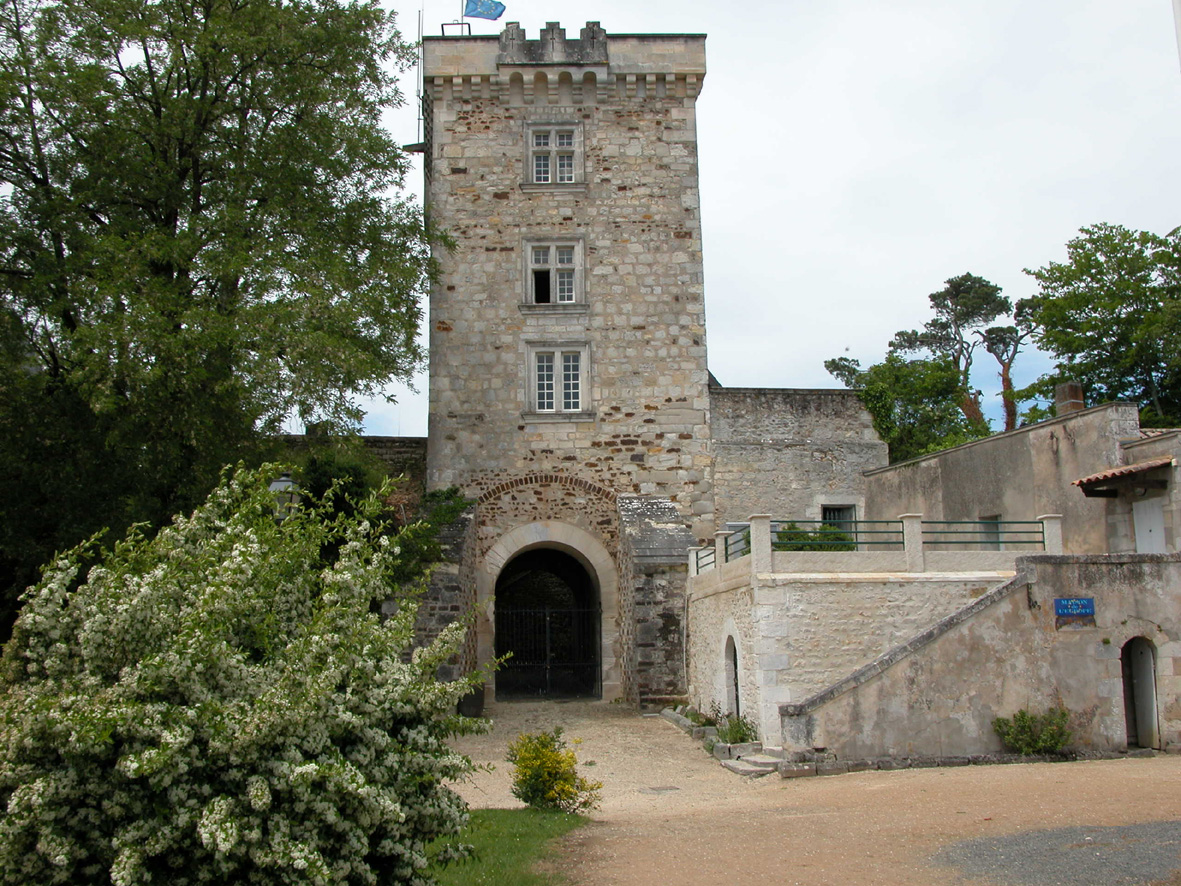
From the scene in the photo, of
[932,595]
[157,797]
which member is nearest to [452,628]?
[157,797]

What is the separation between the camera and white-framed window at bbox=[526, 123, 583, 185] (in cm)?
2020

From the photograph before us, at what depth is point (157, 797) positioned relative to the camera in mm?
4734

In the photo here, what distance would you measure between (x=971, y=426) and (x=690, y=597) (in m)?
20.2

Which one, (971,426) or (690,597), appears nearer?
(690,597)

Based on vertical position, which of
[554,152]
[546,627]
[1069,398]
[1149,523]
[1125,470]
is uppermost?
[554,152]

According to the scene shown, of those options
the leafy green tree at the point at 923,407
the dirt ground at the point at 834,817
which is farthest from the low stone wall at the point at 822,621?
the leafy green tree at the point at 923,407

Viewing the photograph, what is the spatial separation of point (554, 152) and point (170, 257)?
366 inches

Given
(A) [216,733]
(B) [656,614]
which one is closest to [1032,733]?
(B) [656,614]

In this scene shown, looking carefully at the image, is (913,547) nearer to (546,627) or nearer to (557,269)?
(557,269)

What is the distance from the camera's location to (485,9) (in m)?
21.4

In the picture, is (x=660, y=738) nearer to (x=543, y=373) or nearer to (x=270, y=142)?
(x=543, y=373)

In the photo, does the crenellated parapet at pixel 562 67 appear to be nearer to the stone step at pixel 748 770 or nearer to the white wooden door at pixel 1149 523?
the white wooden door at pixel 1149 523

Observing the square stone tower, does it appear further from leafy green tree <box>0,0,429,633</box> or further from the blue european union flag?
leafy green tree <box>0,0,429,633</box>

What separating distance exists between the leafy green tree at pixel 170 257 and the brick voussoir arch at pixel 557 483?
4.14 meters
